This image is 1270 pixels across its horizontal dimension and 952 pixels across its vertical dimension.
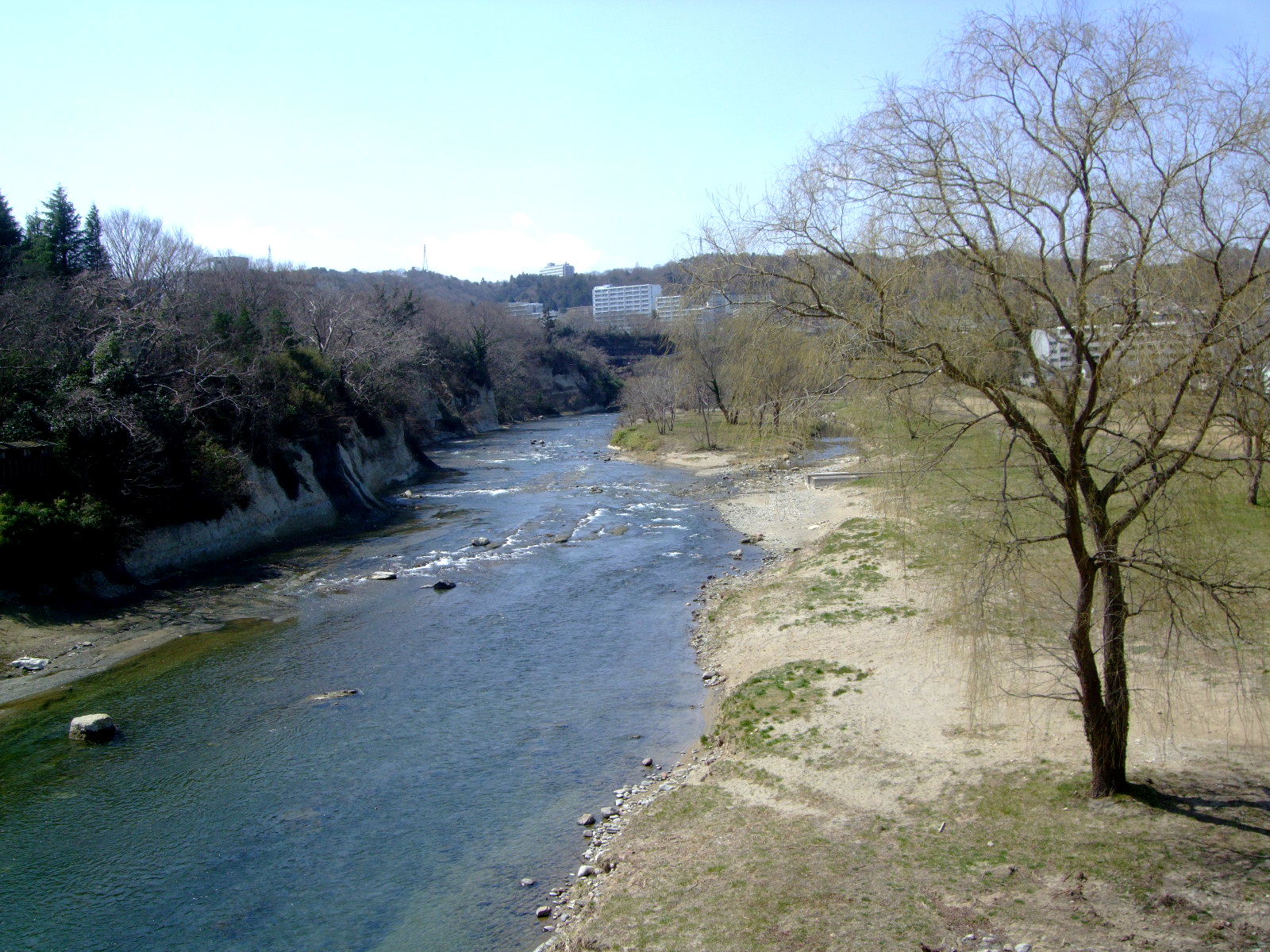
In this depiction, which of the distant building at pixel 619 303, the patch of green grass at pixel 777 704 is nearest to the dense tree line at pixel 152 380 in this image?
the patch of green grass at pixel 777 704

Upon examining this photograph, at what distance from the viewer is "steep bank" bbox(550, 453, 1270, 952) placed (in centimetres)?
710

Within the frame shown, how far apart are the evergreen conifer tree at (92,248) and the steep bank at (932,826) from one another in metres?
42.7

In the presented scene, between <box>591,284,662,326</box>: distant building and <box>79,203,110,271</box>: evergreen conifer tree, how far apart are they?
214 ft

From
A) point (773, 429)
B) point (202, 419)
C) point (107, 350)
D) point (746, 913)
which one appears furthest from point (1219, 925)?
point (202, 419)

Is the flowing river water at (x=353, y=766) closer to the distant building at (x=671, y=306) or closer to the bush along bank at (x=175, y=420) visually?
the bush along bank at (x=175, y=420)

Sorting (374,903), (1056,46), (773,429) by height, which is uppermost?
(1056,46)

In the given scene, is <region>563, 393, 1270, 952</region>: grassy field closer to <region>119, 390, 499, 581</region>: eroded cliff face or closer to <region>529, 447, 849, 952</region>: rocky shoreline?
<region>529, 447, 849, 952</region>: rocky shoreline

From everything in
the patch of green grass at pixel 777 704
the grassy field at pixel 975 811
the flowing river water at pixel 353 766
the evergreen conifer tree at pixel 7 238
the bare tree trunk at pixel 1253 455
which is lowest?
the flowing river water at pixel 353 766

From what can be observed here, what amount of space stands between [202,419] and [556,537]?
12595 mm

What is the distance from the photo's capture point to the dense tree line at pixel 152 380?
2323 centimetres

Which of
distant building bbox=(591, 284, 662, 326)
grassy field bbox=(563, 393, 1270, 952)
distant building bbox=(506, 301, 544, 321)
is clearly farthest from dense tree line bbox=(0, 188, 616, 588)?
distant building bbox=(506, 301, 544, 321)

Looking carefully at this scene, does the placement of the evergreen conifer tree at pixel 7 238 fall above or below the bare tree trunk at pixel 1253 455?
above

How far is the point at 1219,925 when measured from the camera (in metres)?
6.51

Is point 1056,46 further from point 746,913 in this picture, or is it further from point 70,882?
point 70,882
